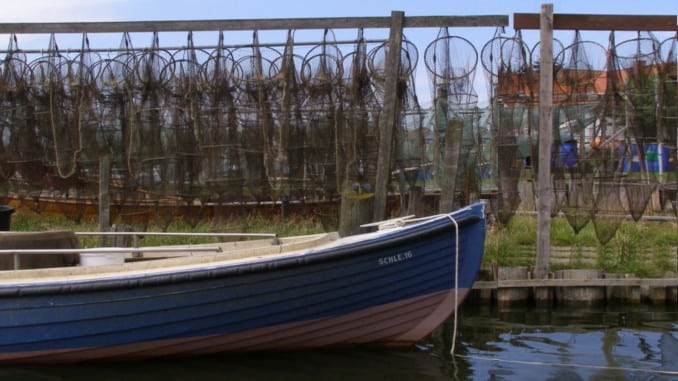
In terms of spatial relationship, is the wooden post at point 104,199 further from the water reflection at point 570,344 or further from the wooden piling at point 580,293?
the wooden piling at point 580,293

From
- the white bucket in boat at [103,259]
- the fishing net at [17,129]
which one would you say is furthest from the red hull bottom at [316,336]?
the fishing net at [17,129]

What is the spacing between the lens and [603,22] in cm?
1319

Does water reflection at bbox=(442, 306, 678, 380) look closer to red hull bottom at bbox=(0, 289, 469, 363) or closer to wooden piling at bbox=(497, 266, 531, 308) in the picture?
wooden piling at bbox=(497, 266, 531, 308)

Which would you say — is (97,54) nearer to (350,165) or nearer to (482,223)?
(350,165)

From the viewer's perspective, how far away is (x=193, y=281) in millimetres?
9133

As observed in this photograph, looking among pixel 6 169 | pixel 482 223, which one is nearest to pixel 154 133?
pixel 6 169

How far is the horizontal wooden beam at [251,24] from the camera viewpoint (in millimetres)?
13453

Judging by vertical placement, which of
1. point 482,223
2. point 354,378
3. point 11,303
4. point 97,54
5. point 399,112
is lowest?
point 354,378

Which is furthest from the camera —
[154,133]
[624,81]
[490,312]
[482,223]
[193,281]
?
[154,133]

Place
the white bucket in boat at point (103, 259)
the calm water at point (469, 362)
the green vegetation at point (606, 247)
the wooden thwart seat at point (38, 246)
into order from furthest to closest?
the green vegetation at point (606, 247) < the white bucket in boat at point (103, 259) < the wooden thwart seat at point (38, 246) < the calm water at point (469, 362)

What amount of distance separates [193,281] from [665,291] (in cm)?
727

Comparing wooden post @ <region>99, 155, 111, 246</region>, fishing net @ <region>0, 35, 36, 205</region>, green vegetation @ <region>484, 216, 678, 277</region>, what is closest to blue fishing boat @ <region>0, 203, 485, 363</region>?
wooden post @ <region>99, 155, 111, 246</region>

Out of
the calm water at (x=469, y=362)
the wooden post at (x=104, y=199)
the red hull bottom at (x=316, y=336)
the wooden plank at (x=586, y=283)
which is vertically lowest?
the calm water at (x=469, y=362)

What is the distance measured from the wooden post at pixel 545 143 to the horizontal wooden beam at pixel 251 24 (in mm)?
995
